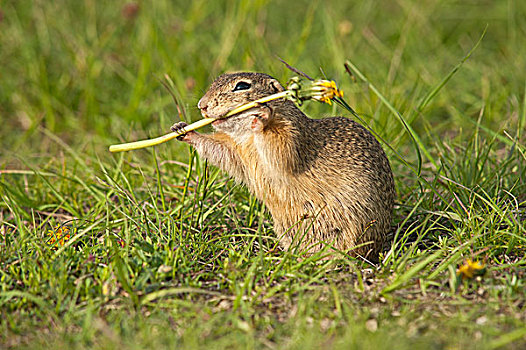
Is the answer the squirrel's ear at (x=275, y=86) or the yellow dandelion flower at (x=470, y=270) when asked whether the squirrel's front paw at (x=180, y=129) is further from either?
the yellow dandelion flower at (x=470, y=270)

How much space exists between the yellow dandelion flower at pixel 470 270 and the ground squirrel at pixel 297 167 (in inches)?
20.0

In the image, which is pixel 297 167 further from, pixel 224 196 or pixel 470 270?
pixel 470 270

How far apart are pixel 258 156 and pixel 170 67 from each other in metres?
2.25

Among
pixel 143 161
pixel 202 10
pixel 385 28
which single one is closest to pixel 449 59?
pixel 385 28

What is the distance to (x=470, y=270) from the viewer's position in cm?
274

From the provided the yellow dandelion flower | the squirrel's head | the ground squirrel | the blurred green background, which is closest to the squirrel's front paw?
the ground squirrel

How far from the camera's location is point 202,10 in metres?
6.16

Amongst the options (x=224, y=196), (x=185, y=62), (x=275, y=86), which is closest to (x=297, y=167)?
(x=275, y=86)

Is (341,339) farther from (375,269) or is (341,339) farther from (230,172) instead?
(230,172)

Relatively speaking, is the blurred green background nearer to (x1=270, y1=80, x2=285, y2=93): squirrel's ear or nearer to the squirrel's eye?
(x1=270, y1=80, x2=285, y2=93): squirrel's ear

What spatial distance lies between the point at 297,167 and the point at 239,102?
47 centimetres

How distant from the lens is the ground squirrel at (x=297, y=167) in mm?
3129

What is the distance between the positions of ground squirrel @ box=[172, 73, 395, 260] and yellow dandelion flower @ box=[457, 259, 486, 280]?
51cm

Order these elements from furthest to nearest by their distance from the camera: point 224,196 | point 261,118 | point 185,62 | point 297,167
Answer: point 185,62 → point 224,196 → point 297,167 → point 261,118
